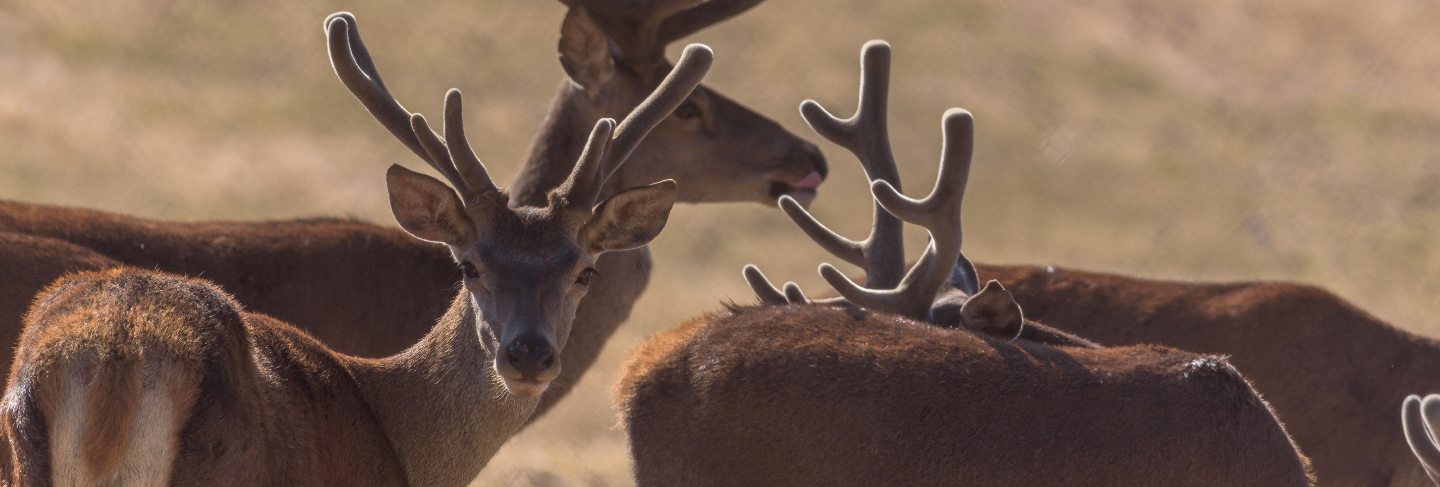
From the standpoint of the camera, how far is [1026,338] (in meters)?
7.02

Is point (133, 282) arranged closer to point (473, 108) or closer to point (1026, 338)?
point (1026, 338)

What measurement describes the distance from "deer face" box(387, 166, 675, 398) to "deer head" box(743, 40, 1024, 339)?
101 centimetres

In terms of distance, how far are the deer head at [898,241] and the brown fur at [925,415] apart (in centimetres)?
91

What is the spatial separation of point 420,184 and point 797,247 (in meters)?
14.3

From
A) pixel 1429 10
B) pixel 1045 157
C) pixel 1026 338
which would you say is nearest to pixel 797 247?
pixel 1045 157

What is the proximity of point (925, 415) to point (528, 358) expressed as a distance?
120cm

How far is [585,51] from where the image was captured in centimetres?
956

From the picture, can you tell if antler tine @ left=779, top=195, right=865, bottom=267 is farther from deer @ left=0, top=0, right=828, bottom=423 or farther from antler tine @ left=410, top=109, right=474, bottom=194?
antler tine @ left=410, top=109, right=474, bottom=194

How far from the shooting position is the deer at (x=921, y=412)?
5.63 meters

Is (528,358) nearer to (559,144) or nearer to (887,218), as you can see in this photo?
(887,218)

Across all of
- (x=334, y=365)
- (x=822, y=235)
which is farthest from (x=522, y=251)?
(x=822, y=235)

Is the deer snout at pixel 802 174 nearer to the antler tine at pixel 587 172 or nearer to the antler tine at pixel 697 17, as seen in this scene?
the antler tine at pixel 697 17

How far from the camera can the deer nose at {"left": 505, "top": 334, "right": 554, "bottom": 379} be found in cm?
588

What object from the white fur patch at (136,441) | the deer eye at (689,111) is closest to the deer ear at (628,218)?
the white fur patch at (136,441)
